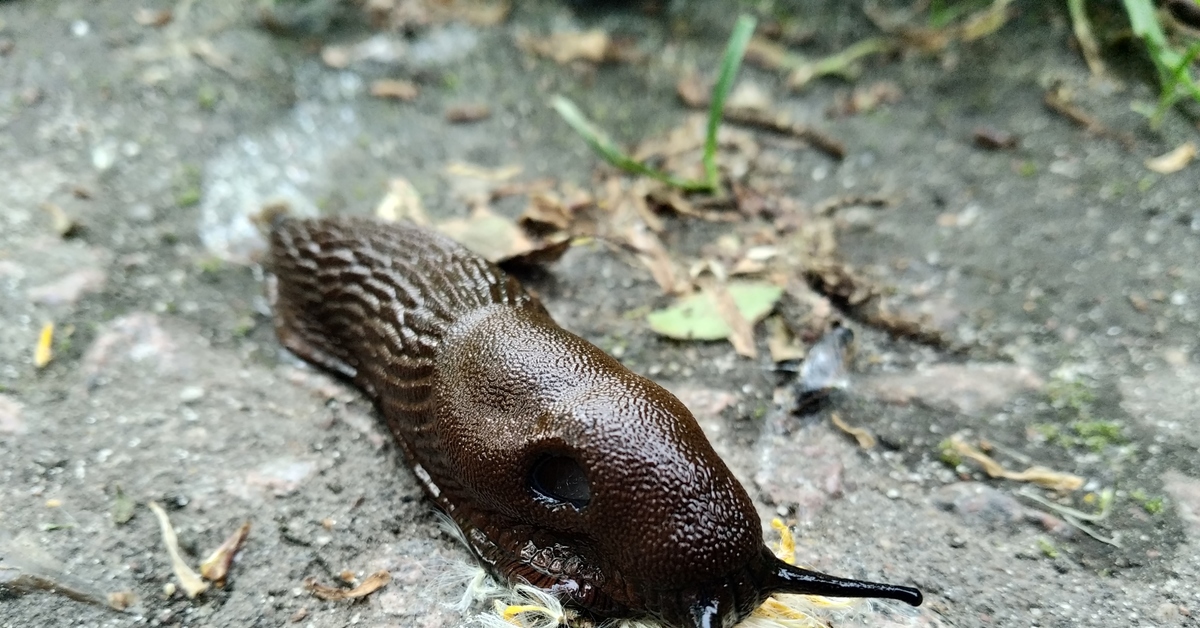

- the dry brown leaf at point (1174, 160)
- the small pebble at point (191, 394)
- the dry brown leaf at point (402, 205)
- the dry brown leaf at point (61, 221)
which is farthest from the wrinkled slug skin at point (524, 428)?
the dry brown leaf at point (1174, 160)

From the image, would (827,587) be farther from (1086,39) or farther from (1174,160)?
(1086,39)

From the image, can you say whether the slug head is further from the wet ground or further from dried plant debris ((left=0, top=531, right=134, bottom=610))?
dried plant debris ((left=0, top=531, right=134, bottom=610))

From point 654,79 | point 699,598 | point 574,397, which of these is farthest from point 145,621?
point 654,79

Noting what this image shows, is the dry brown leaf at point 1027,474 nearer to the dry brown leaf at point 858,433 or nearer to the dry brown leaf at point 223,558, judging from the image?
the dry brown leaf at point 858,433

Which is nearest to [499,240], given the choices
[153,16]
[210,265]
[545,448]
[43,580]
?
[210,265]

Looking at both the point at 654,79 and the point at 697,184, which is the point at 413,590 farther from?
the point at 654,79

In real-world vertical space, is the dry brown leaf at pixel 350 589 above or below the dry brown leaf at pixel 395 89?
below
